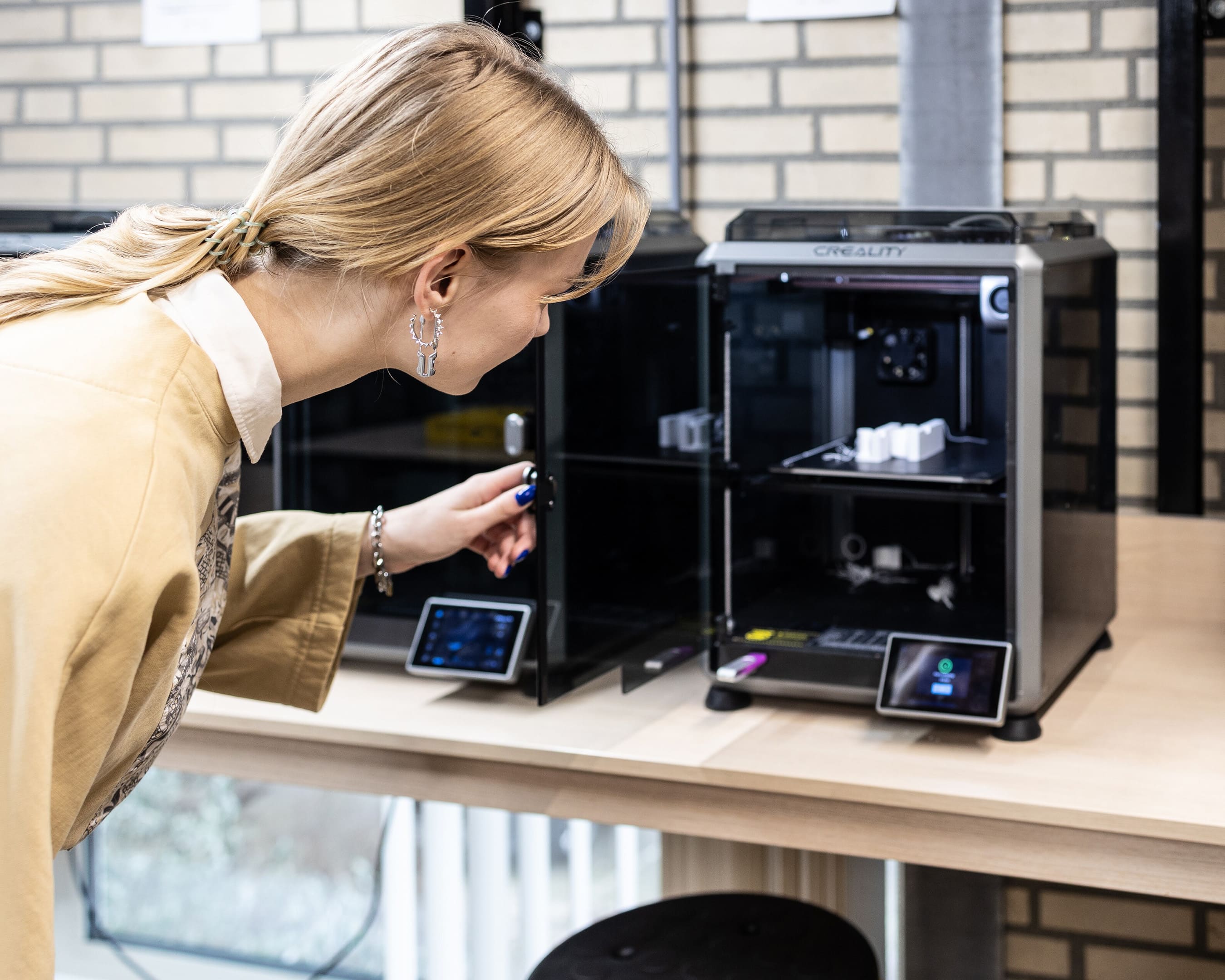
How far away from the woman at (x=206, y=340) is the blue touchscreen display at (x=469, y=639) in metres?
0.49

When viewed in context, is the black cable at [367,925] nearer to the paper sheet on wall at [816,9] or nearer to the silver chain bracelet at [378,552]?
the silver chain bracelet at [378,552]

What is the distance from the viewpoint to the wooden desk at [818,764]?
1.21m

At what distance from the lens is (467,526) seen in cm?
132

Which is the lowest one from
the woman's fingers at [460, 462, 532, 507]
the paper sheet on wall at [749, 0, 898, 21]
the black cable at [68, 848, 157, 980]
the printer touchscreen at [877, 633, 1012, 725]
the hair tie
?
the black cable at [68, 848, 157, 980]

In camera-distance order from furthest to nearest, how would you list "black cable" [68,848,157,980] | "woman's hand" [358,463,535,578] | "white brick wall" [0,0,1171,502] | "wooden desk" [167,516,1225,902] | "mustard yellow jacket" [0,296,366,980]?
"black cable" [68,848,157,980] < "white brick wall" [0,0,1171,502] < "woman's hand" [358,463,535,578] < "wooden desk" [167,516,1225,902] < "mustard yellow jacket" [0,296,366,980]

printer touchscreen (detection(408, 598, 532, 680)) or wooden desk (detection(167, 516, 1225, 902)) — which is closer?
wooden desk (detection(167, 516, 1225, 902))

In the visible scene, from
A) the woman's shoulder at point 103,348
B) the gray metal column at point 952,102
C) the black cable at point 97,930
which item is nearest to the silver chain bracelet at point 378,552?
the woman's shoulder at point 103,348

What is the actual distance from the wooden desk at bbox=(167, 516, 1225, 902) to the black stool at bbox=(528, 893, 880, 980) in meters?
0.14

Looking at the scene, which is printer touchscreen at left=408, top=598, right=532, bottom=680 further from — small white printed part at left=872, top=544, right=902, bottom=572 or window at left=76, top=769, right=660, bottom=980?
window at left=76, top=769, right=660, bottom=980

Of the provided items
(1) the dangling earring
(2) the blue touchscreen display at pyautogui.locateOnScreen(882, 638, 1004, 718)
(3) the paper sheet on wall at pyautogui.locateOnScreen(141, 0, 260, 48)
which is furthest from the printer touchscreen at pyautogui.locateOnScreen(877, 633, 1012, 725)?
(3) the paper sheet on wall at pyautogui.locateOnScreen(141, 0, 260, 48)

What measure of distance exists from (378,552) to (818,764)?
0.48 meters

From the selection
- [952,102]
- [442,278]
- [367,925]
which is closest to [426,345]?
[442,278]

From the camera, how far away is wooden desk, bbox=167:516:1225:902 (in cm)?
121

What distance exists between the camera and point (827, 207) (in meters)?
1.57
